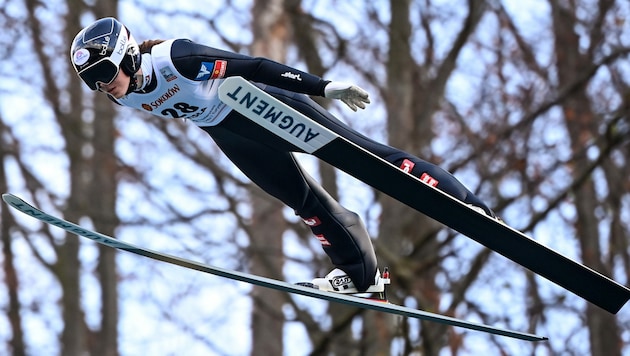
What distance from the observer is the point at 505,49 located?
16.4 metres

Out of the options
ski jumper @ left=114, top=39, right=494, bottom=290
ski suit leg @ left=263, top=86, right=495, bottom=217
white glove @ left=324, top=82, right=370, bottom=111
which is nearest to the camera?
white glove @ left=324, top=82, right=370, bottom=111

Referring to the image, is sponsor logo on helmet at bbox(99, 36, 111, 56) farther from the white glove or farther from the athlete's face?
the white glove

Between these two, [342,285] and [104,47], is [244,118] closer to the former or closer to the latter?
[104,47]

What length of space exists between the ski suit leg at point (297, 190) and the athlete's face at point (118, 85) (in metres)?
0.60

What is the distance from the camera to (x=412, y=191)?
5949mm

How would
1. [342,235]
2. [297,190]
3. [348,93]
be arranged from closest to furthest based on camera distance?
[348,93], [297,190], [342,235]

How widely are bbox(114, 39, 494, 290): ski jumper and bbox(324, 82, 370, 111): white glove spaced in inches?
2.7

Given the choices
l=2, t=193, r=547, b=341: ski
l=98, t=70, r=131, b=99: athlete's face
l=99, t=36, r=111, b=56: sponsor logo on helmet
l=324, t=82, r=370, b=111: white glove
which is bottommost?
l=2, t=193, r=547, b=341: ski

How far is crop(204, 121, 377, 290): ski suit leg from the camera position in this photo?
20.2ft

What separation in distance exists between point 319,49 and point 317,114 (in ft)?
A: 21.4

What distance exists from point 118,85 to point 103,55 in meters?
0.17

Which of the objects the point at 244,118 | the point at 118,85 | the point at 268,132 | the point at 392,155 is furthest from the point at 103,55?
the point at 392,155

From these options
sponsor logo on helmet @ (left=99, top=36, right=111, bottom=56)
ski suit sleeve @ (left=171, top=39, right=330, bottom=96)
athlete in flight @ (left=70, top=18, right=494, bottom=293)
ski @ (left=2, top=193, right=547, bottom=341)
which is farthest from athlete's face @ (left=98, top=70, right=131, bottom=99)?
ski @ (left=2, top=193, right=547, bottom=341)

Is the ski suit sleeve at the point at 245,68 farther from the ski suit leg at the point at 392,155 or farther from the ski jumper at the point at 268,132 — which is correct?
the ski suit leg at the point at 392,155
